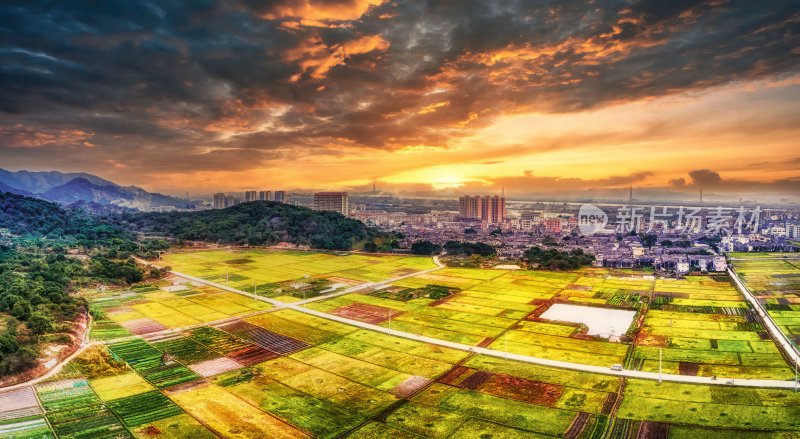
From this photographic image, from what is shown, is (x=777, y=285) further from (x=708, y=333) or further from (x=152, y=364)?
(x=152, y=364)

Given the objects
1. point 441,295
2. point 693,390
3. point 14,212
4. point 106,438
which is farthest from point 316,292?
point 14,212

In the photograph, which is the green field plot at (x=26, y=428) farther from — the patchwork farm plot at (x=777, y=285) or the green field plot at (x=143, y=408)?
the patchwork farm plot at (x=777, y=285)

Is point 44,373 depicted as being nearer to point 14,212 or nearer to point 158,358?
point 158,358

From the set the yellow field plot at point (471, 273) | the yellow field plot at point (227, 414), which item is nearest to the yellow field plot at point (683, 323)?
the yellow field plot at point (471, 273)

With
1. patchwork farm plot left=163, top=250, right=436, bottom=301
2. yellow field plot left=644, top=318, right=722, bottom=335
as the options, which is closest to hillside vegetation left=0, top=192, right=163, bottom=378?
patchwork farm plot left=163, top=250, right=436, bottom=301

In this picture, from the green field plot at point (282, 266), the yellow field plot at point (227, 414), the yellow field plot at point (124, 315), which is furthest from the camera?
the green field plot at point (282, 266)

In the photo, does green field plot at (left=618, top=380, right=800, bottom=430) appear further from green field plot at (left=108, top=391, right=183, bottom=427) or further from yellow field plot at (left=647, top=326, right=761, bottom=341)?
green field plot at (left=108, top=391, right=183, bottom=427)

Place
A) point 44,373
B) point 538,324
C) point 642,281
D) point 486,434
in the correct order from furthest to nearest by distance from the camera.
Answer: point 642,281 → point 538,324 → point 44,373 → point 486,434
